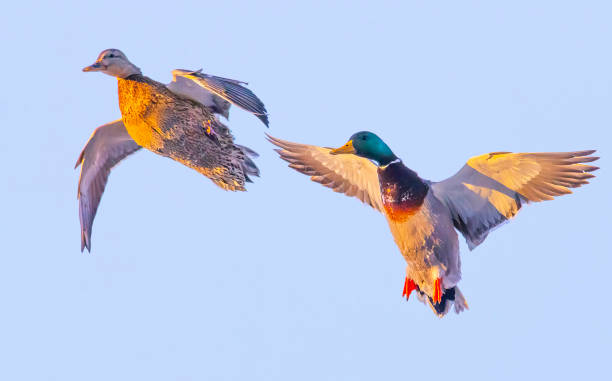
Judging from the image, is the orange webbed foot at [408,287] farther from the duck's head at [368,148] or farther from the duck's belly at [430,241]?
the duck's head at [368,148]

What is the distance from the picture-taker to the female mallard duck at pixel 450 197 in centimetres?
1064

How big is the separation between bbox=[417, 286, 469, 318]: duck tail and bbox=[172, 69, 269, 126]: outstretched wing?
2352 millimetres

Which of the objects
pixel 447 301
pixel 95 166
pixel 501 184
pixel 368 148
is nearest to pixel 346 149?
pixel 368 148

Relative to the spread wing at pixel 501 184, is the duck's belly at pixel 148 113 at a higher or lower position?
higher

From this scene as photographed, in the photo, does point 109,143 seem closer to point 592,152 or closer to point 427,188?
point 427,188

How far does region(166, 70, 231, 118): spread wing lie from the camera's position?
11.3 m

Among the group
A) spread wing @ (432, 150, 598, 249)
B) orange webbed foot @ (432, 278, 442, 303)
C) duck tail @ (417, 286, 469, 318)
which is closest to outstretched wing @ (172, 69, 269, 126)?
spread wing @ (432, 150, 598, 249)

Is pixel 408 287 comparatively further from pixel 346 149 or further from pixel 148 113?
pixel 148 113

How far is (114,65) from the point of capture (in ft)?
37.3

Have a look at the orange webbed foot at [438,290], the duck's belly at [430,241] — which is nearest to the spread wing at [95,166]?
the duck's belly at [430,241]

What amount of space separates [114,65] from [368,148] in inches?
103

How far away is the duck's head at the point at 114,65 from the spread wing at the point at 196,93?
1.36ft

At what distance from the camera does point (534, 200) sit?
35.4 ft

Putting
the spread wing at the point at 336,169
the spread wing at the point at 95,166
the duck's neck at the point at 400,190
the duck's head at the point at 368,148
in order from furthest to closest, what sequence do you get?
the spread wing at the point at 95,166 → the spread wing at the point at 336,169 → the duck's head at the point at 368,148 → the duck's neck at the point at 400,190
